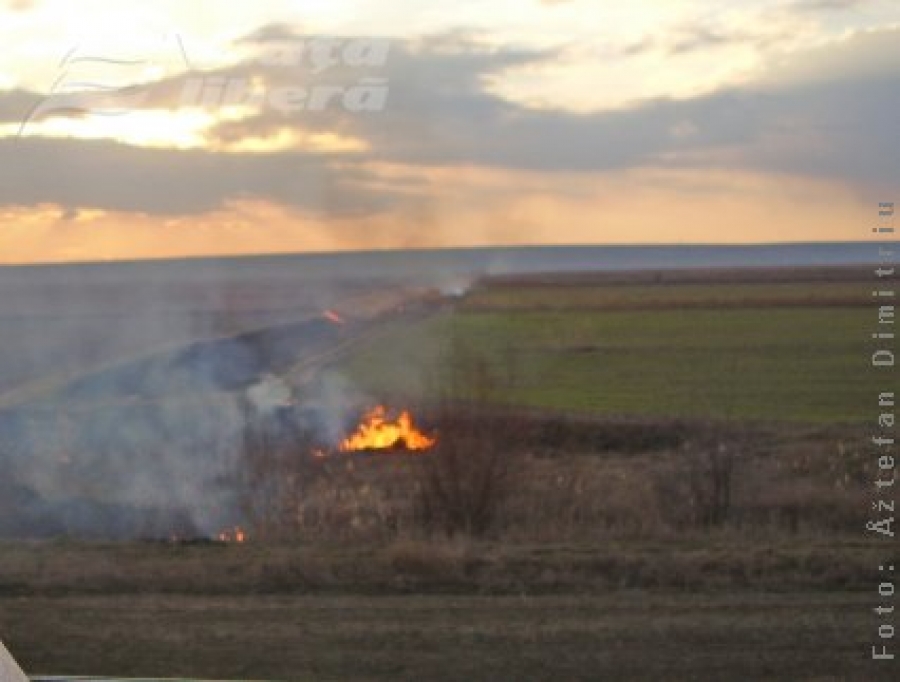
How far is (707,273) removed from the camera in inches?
454

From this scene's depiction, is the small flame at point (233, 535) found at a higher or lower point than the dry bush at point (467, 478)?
lower

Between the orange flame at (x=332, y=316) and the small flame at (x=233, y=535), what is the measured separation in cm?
224

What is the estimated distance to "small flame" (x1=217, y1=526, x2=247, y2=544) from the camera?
7.70m

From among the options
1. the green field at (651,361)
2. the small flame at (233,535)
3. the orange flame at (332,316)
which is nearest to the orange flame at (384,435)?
Answer: the green field at (651,361)

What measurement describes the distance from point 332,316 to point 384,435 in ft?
6.17

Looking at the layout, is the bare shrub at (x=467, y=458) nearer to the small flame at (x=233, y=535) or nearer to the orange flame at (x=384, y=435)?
the orange flame at (x=384, y=435)

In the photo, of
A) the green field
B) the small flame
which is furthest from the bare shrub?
the small flame

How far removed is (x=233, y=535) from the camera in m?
7.77

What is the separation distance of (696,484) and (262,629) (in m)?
2.47

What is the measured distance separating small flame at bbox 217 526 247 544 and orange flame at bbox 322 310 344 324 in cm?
224

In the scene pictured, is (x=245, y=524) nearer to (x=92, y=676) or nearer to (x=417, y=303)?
(x=417, y=303)

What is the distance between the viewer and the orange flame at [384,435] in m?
7.99

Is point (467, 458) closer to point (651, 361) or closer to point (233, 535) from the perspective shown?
point (233, 535)

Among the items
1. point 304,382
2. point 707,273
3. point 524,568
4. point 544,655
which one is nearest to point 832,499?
point 524,568
